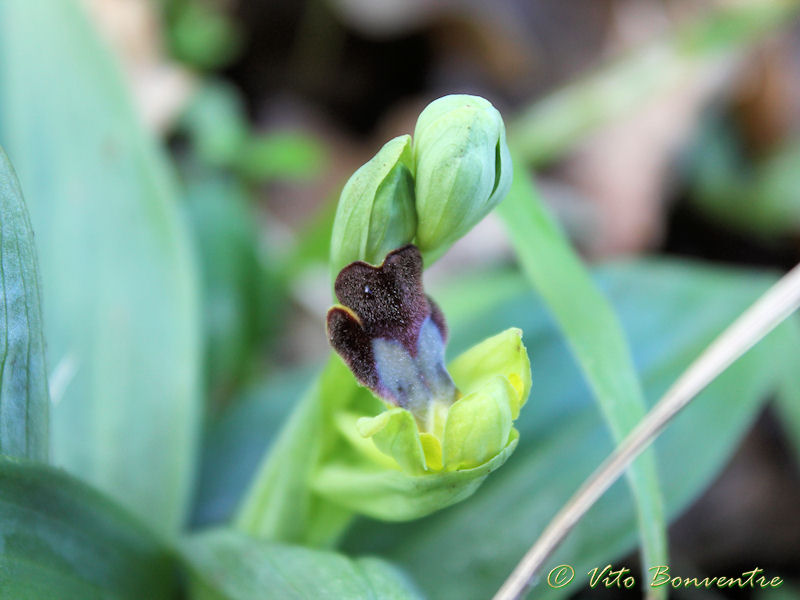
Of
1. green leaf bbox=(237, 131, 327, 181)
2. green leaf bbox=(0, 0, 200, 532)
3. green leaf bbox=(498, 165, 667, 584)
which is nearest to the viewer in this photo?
green leaf bbox=(498, 165, 667, 584)

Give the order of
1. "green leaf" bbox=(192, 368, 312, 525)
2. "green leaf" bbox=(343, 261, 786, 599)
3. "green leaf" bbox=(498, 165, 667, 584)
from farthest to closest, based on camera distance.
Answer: "green leaf" bbox=(192, 368, 312, 525) < "green leaf" bbox=(343, 261, 786, 599) < "green leaf" bbox=(498, 165, 667, 584)

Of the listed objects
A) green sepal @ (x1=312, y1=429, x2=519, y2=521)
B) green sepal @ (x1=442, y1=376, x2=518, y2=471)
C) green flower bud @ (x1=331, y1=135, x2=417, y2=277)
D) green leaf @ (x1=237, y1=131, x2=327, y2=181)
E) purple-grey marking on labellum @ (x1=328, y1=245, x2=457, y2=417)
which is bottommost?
green sepal @ (x1=312, y1=429, x2=519, y2=521)

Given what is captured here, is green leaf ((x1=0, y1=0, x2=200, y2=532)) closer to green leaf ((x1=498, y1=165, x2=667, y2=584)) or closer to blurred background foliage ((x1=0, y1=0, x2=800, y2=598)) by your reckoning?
blurred background foliage ((x1=0, y1=0, x2=800, y2=598))

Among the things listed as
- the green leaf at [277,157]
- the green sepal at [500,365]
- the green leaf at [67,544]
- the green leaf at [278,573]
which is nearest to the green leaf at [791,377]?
the green sepal at [500,365]

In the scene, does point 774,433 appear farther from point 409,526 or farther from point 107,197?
point 107,197

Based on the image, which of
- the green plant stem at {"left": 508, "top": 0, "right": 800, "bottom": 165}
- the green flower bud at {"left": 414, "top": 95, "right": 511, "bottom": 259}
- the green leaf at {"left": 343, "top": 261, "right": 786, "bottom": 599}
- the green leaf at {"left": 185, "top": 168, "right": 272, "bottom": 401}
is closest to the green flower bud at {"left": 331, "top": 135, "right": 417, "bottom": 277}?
the green flower bud at {"left": 414, "top": 95, "right": 511, "bottom": 259}

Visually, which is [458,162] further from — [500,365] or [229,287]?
[229,287]

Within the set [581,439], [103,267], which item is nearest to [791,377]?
[581,439]
